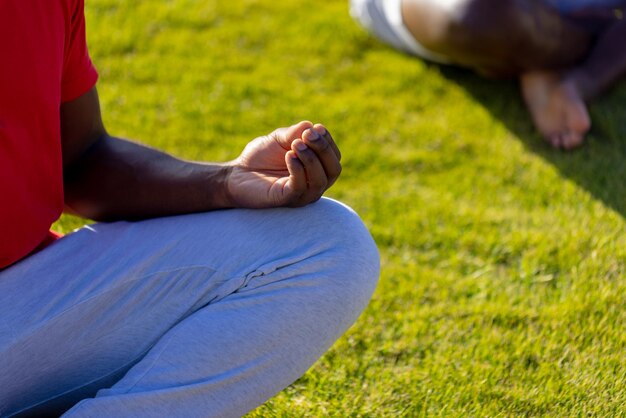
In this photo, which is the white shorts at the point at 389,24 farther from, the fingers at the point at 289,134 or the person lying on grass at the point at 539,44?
the fingers at the point at 289,134

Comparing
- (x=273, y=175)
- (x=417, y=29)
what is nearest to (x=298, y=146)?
(x=273, y=175)

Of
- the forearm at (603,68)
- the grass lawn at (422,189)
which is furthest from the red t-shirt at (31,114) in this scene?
the forearm at (603,68)

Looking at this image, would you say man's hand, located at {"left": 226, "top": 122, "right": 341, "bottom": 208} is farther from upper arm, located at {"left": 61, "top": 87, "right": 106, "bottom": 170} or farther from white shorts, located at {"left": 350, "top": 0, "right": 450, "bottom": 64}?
white shorts, located at {"left": 350, "top": 0, "right": 450, "bottom": 64}

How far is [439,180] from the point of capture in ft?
11.0

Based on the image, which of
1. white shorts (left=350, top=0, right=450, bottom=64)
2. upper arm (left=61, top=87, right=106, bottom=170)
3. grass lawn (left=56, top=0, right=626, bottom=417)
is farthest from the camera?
white shorts (left=350, top=0, right=450, bottom=64)

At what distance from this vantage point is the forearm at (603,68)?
3736 millimetres

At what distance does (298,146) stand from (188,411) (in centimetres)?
58

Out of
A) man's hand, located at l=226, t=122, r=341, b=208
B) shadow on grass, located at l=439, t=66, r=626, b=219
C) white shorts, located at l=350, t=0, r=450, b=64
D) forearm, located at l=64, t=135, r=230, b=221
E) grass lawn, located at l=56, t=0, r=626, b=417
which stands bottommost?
shadow on grass, located at l=439, t=66, r=626, b=219

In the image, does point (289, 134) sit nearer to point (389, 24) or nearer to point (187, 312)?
point (187, 312)

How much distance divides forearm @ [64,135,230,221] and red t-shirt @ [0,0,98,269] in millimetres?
140

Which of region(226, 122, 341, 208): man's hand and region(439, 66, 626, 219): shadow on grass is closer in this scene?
region(226, 122, 341, 208): man's hand

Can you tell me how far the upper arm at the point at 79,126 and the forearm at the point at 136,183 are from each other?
0.02 metres

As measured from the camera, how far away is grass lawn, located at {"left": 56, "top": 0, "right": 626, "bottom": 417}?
239cm

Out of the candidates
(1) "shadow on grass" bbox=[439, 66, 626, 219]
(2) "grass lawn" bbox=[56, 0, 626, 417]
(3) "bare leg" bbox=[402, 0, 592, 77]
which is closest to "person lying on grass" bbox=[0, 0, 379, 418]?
(2) "grass lawn" bbox=[56, 0, 626, 417]
